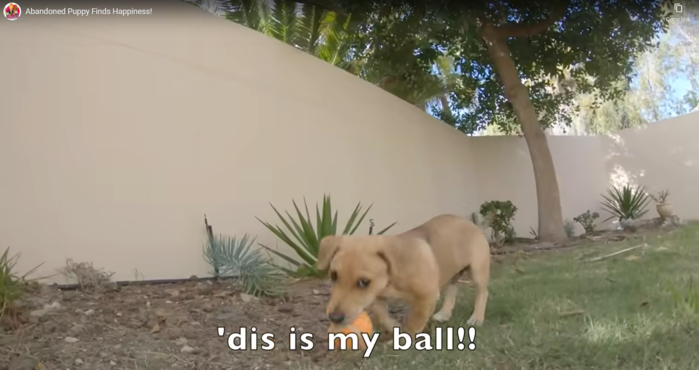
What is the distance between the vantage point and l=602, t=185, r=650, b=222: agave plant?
34.8 feet

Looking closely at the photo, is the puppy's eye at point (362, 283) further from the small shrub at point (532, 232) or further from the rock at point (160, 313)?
the small shrub at point (532, 232)

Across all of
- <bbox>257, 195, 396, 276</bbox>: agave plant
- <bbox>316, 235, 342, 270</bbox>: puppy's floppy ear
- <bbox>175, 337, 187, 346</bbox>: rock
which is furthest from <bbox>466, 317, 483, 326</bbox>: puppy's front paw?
<bbox>257, 195, 396, 276</bbox>: agave plant

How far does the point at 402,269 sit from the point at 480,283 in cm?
95

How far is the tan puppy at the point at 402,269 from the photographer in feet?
9.80

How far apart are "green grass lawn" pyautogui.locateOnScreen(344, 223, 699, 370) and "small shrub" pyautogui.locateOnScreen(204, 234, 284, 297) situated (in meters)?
1.60

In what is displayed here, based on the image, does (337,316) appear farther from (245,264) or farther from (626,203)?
(626,203)

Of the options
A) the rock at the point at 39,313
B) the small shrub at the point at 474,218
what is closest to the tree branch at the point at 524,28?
the small shrub at the point at 474,218

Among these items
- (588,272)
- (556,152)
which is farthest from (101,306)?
(556,152)

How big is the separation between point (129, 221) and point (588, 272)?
14.1 feet

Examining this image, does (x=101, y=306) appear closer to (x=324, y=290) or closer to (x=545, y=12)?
(x=324, y=290)

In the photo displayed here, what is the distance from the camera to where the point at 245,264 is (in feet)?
17.3

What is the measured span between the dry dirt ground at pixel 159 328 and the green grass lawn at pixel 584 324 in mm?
785

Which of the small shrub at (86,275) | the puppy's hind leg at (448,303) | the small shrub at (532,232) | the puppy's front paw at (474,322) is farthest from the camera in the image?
the small shrub at (532,232)

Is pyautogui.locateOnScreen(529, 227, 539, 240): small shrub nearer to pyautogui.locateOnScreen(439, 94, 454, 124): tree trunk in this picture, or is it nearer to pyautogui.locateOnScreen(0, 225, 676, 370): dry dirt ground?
pyautogui.locateOnScreen(439, 94, 454, 124): tree trunk
